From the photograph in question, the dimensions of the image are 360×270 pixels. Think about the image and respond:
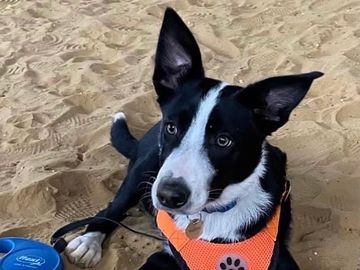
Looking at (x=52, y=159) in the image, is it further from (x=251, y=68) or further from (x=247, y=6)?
(x=247, y=6)

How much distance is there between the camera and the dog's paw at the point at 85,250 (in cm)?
306

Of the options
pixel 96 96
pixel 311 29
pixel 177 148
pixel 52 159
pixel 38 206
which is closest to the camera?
pixel 177 148

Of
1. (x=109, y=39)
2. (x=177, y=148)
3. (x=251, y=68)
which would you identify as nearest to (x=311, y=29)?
(x=251, y=68)

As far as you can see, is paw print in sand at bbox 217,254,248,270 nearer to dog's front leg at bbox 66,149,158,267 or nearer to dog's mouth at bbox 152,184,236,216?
dog's mouth at bbox 152,184,236,216

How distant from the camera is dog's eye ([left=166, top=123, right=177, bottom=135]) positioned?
251 centimetres

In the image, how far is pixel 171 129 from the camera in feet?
8.28

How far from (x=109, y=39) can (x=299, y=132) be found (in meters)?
2.00

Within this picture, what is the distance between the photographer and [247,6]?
19.7 feet

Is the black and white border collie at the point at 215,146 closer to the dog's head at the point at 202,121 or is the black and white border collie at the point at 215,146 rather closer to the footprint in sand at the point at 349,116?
the dog's head at the point at 202,121

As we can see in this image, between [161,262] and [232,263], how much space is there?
37 cm

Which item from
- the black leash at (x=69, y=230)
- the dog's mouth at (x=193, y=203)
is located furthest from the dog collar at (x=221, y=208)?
the black leash at (x=69, y=230)

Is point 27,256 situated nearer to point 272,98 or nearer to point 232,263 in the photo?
point 232,263

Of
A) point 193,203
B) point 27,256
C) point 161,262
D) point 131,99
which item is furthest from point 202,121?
point 131,99

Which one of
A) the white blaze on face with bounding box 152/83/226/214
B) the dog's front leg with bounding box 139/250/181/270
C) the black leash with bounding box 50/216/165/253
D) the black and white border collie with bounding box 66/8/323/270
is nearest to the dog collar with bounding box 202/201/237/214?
the black and white border collie with bounding box 66/8/323/270
